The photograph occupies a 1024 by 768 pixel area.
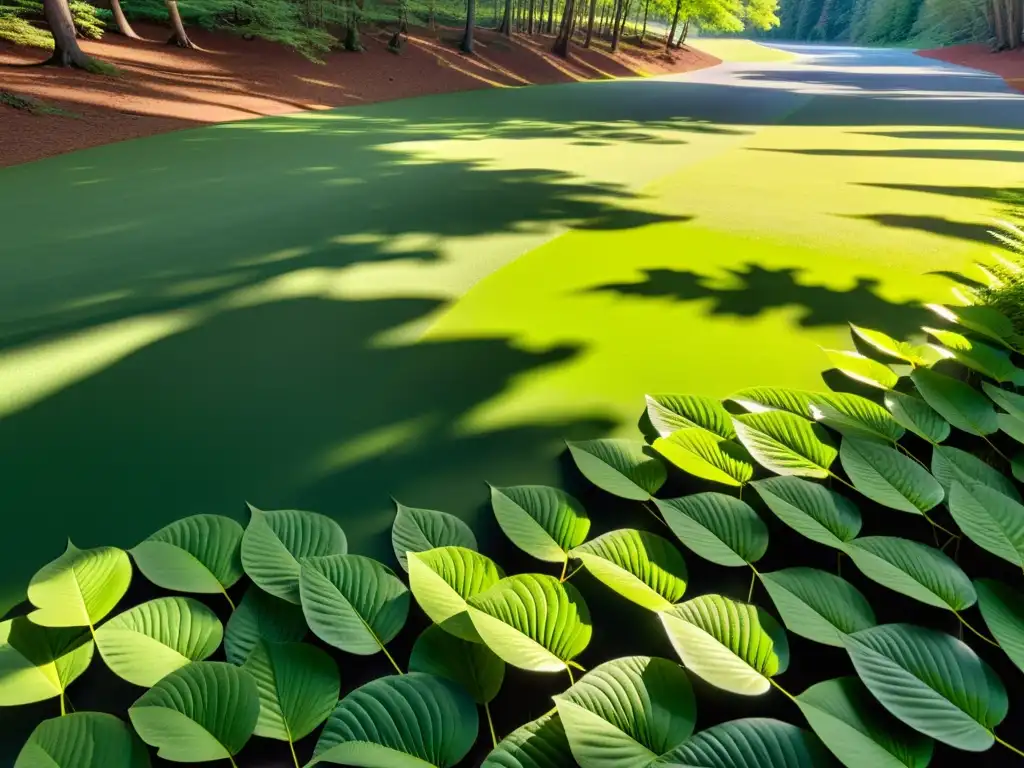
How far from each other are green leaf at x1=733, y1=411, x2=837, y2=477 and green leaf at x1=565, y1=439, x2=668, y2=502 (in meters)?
0.24

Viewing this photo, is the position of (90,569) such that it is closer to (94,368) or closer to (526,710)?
(526,710)

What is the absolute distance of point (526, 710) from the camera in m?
0.97

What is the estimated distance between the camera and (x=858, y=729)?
88 centimetres

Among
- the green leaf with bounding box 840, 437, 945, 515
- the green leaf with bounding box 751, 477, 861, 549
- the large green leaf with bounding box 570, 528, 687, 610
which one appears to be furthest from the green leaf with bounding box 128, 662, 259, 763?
the green leaf with bounding box 840, 437, 945, 515

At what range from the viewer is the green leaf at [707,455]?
56.9 inches

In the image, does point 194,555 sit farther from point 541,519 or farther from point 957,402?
point 957,402

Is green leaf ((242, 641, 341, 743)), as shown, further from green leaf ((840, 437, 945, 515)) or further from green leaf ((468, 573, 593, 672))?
green leaf ((840, 437, 945, 515))

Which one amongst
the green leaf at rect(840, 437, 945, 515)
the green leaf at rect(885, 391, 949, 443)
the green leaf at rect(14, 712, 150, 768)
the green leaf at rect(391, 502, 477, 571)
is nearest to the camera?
the green leaf at rect(14, 712, 150, 768)

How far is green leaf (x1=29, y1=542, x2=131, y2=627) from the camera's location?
1.04 m

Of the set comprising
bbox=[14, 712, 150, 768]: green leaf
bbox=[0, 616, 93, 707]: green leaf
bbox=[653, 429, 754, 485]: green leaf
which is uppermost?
bbox=[653, 429, 754, 485]: green leaf

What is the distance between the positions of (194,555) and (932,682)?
127cm

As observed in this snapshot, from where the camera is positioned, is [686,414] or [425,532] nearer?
[425,532]

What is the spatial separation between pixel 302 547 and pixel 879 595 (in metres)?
Result: 1.10

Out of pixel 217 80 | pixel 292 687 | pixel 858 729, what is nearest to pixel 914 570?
pixel 858 729
